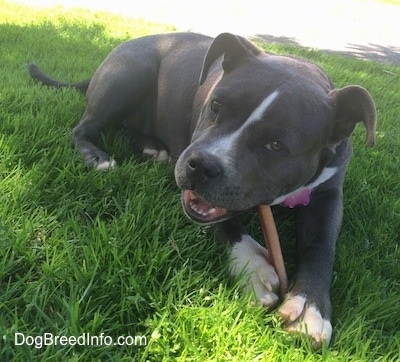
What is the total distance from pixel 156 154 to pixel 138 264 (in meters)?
1.49

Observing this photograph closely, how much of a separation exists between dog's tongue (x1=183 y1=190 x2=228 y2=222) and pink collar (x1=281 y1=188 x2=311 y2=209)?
522mm

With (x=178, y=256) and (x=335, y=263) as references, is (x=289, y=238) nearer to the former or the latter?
(x=335, y=263)

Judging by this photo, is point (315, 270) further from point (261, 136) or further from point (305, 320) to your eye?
point (261, 136)

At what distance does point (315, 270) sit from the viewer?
8.60ft

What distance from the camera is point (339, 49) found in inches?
391

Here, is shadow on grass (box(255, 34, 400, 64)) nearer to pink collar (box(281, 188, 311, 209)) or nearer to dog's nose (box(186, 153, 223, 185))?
pink collar (box(281, 188, 311, 209))

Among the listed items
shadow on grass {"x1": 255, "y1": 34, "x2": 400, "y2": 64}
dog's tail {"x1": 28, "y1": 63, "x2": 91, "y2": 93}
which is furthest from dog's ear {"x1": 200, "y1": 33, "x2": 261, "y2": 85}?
shadow on grass {"x1": 255, "y1": 34, "x2": 400, "y2": 64}

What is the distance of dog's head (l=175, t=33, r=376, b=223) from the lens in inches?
98.7

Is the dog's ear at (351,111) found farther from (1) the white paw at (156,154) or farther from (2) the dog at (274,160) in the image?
(1) the white paw at (156,154)

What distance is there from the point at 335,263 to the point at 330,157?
1.92 ft

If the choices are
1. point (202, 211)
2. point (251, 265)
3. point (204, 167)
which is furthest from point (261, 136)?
point (251, 265)

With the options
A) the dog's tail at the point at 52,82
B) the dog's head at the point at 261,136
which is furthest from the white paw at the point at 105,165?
the dog's tail at the point at 52,82

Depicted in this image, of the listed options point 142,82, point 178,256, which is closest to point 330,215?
point 178,256

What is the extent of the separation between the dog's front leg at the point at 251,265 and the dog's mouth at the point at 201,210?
14cm
